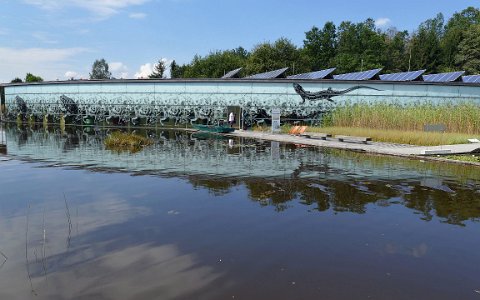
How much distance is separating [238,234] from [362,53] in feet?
287

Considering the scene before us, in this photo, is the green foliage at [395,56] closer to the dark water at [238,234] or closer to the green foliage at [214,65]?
the green foliage at [214,65]

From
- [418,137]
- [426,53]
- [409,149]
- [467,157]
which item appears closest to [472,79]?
[418,137]

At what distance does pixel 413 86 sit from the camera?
32312 mm

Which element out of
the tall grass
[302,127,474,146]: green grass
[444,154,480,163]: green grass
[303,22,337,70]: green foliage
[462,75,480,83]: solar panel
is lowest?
[444,154,480,163]: green grass

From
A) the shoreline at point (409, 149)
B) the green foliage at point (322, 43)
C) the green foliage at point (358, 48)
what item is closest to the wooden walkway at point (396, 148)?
the shoreline at point (409, 149)

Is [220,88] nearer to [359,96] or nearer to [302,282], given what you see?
[359,96]

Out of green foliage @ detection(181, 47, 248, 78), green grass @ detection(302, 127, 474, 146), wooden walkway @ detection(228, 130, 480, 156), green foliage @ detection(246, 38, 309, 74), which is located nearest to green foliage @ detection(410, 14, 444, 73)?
green foliage @ detection(246, 38, 309, 74)

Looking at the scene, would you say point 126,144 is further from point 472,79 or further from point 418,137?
point 472,79

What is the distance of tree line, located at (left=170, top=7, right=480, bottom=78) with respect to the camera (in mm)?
68188

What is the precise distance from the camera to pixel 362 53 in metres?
86.8

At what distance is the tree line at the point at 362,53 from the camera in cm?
6819

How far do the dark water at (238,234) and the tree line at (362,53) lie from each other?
182 feet

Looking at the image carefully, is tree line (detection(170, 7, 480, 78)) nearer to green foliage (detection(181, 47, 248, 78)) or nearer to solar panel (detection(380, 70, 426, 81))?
green foliage (detection(181, 47, 248, 78))

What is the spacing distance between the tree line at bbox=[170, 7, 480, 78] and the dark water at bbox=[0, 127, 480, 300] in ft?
182
